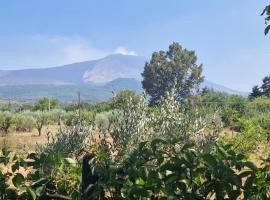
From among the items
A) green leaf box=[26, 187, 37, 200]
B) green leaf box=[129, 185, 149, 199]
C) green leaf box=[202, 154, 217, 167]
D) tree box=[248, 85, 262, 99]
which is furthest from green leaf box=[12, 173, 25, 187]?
tree box=[248, 85, 262, 99]

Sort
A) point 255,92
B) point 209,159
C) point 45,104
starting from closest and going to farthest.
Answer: point 209,159 → point 45,104 → point 255,92

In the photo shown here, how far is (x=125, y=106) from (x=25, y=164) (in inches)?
202

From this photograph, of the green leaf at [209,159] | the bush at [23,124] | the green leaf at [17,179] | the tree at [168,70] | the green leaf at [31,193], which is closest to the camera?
the green leaf at [209,159]

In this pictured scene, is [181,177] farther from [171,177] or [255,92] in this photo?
[255,92]

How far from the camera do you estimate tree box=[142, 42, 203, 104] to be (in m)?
76.7

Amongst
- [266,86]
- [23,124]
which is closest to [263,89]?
[266,86]

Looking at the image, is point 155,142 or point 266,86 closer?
point 155,142

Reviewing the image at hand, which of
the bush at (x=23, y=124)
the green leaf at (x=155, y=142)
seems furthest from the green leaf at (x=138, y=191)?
the bush at (x=23, y=124)

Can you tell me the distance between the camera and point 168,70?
78312 millimetres

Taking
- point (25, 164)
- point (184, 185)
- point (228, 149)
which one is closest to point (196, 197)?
point (184, 185)

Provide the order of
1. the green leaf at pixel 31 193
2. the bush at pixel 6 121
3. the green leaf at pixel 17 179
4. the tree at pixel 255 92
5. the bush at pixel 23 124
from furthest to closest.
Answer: the tree at pixel 255 92 < the bush at pixel 23 124 < the bush at pixel 6 121 < the green leaf at pixel 17 179 < the green leaf at pixel 31 193

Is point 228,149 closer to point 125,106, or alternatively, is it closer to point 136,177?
point 136,177

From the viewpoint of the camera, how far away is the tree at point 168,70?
76688 mm

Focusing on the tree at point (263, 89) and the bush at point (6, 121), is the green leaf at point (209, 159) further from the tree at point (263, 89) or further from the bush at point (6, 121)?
the tree at point (263, 89)
